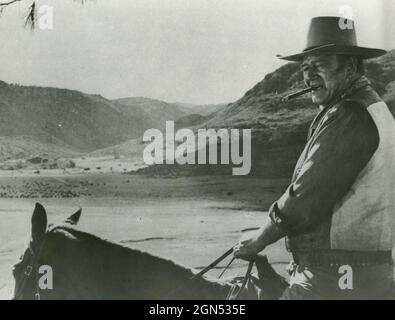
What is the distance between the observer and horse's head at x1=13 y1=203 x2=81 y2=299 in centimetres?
242

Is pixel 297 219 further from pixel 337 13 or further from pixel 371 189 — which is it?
pixel 337 13

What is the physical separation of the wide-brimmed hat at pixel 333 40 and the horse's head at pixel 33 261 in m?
1.55

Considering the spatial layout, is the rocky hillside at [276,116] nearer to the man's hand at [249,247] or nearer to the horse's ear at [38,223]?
the man's hand at [249,247]

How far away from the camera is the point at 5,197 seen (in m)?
3.77

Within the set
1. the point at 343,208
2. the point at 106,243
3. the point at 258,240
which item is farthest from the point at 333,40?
the point at 106,243

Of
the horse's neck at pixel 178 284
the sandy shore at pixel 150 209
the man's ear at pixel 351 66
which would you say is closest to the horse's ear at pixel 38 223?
the horse's neck at pixel 178 284

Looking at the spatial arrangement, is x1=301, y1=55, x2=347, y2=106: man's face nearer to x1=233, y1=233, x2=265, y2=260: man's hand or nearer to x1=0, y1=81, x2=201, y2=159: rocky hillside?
x1=233, y1=233, x2=265, y2=260: man's hand

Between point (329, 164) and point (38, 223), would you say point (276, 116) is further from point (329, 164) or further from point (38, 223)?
point (38, 223)

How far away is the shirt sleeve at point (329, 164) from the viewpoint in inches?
92.4

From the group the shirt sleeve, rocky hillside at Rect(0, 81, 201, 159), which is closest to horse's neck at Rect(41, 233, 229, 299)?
the shirt sleeve

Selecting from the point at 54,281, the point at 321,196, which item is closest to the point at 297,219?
the point at 321,196

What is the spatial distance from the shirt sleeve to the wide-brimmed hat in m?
0.34
